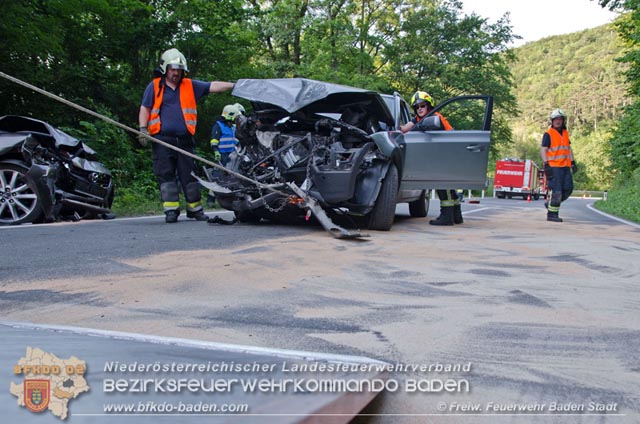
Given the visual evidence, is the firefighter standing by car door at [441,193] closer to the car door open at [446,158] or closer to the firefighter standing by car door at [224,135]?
the car door open at [446,158]

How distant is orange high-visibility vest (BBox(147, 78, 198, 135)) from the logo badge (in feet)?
19.5

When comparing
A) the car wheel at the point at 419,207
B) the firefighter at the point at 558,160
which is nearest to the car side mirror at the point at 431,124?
the car wheel at the point at 419,207

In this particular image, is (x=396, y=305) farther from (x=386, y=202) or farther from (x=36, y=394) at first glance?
(x=386, y=202)

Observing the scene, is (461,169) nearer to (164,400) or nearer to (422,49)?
(164,400)

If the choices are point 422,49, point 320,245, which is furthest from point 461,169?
point 422,49

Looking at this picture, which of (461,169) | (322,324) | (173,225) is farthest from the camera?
(461,169)

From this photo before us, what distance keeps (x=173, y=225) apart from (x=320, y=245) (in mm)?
2323

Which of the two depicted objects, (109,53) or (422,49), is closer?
(109,53)

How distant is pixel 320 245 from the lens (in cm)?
500

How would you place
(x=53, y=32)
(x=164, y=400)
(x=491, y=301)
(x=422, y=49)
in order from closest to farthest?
(x=164, y=400), (x=491, y=301), (x=53, y=32), (x=422, y=49)

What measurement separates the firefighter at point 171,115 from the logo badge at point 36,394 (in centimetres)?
586

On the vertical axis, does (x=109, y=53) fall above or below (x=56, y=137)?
above

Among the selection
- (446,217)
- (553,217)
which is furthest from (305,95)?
(553,217)

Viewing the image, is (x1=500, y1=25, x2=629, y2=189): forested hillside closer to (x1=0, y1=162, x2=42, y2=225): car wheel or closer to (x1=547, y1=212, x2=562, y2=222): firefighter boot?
(x1=547, y1=212, x2=562, y2=222): firefighter boot
